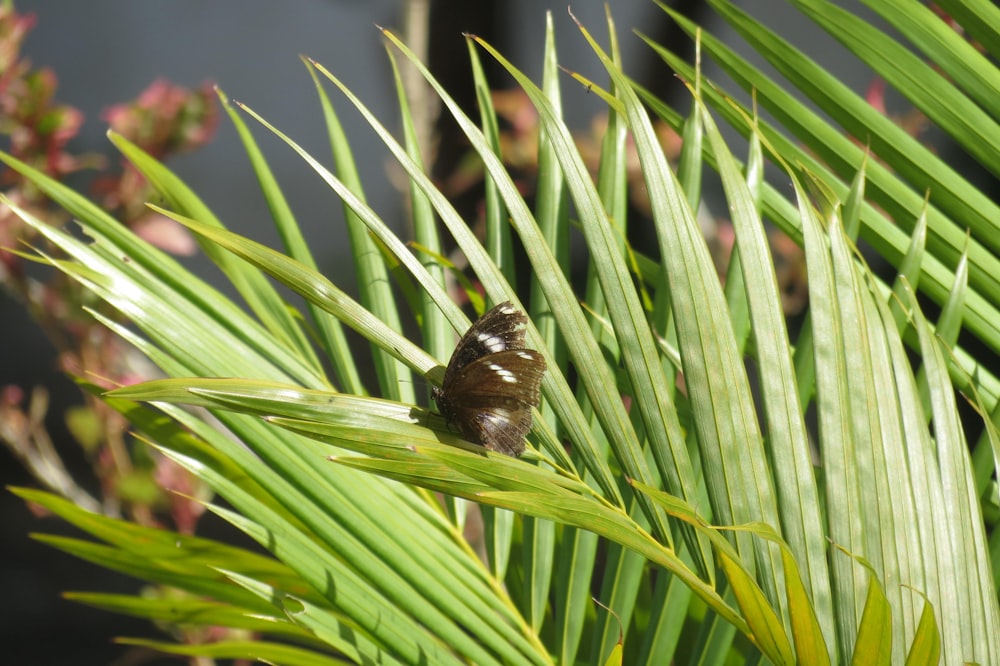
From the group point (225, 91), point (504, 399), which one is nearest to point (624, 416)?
point (504, 399)

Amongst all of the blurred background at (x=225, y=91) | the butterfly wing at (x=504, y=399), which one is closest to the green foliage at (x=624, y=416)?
the butterfly wing at (x=504, y=399)

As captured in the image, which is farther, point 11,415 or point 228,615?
point 11,415

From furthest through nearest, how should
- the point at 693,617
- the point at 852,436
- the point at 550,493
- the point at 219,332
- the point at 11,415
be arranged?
the point at 11,415 < the point at 693,617 < the point at 219,332 < the point at 852,436 < the point at 550,493

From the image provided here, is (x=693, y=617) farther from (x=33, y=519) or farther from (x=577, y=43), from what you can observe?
(x=33, y=519)

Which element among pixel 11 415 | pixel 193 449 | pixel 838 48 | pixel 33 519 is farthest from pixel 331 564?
pixel 838 48

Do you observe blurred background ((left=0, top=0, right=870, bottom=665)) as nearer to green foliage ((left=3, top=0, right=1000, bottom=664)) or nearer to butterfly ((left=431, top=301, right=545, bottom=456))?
green foliage ((left=3, top=0, right=1000, bottom=664))

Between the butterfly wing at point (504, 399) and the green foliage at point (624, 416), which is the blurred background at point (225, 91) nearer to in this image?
the green foliage at point (624, 416)

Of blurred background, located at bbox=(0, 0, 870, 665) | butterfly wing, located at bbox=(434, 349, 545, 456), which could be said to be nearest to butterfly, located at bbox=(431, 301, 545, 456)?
butterfly wing, located at bbox=(434, 349, 545, 456)
